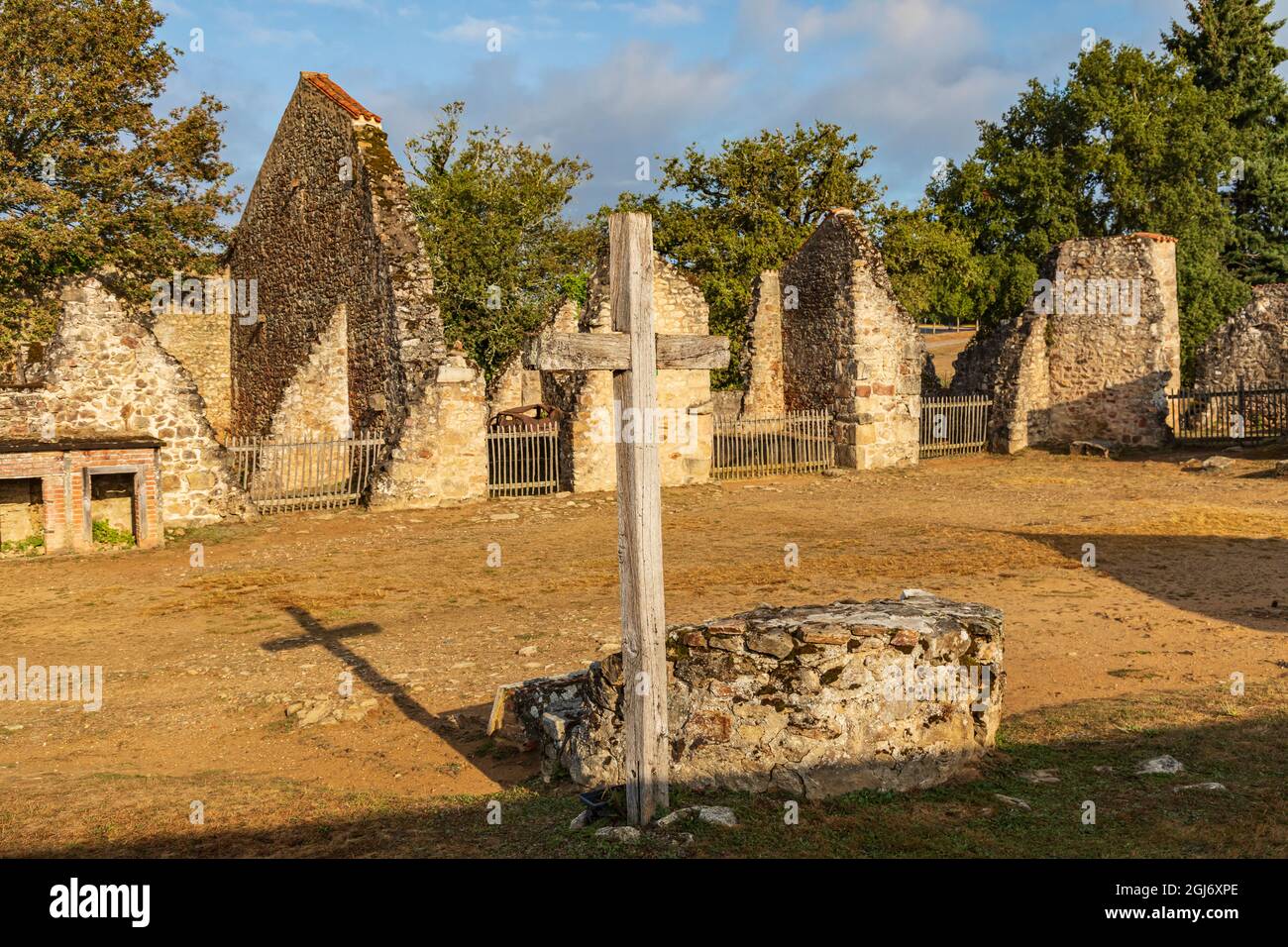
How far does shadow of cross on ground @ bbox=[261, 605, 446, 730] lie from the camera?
7453mm

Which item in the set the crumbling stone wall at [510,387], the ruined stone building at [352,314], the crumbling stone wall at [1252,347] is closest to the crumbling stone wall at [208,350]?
the ruined stone building at [352,314]

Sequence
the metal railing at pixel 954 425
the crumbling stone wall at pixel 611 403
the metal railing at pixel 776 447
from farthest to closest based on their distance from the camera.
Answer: the metal railing at pixel 954 425, the metal railing at pixel 776 447, the crumbling stone wall at pixel 611 403

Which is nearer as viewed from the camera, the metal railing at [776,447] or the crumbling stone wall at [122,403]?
the crumbling stone wall at [122,403]

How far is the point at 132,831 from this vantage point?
195 inches

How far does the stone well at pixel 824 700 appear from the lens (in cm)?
530

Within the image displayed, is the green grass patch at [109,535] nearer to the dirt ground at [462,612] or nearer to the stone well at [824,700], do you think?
the dirt ground at [462,612]

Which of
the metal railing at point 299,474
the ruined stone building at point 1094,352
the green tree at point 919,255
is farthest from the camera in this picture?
the green tree at point 919,255

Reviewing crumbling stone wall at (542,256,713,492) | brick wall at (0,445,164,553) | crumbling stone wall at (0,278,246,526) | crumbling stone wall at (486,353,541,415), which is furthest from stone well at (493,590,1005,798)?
crumbling stone wall at (486,353,541,415)

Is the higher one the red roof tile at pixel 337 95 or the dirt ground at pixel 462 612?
the red roof tile at pixel 337 95

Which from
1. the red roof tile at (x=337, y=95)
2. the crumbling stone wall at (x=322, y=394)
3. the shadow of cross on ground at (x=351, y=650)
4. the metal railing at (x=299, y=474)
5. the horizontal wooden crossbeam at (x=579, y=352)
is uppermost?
the red roof tile at (x=337, y=95)

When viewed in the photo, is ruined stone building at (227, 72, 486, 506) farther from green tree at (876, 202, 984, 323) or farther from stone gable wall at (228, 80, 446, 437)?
green tree at (876, 202, 984, 323)

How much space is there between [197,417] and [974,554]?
37.5 ft

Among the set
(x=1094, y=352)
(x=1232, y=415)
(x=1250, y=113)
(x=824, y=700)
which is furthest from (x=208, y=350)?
(x=1250, y=113)

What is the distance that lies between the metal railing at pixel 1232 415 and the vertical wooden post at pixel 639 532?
2183 centimetres
